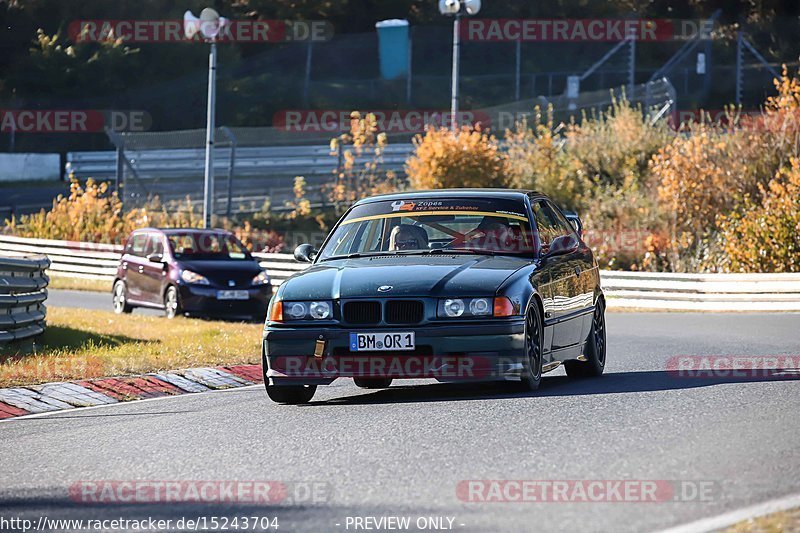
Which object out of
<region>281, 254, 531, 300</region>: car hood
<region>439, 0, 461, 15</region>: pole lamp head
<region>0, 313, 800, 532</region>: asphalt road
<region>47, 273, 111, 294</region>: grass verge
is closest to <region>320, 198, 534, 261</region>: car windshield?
<region>281, 254, 531, 300</region>: car hood

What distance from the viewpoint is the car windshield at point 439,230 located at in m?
12.1

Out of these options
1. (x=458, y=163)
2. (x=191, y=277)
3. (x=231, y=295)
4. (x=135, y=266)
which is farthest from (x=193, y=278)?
(x=458, y=163)

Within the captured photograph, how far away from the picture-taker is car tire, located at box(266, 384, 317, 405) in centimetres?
1128

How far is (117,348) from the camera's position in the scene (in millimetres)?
15992

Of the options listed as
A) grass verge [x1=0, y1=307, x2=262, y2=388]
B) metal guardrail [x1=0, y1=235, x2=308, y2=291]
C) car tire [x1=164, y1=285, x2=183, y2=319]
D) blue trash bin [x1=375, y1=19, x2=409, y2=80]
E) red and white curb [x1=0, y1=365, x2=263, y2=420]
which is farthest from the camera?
blue trash bin [x1=375, y1=19, x2=409, y2=80]

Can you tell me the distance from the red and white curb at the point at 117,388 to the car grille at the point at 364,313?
8.83 feet

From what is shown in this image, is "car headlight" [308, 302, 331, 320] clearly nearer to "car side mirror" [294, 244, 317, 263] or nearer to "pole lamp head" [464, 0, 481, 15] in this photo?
"car side mirror" [294, 244, 317, 263]

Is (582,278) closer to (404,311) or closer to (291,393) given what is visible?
(404,311)

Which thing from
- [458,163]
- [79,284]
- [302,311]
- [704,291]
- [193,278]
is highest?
[458,163]

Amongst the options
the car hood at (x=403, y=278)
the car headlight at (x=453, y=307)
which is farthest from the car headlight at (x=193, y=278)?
the car headlight at (x=453, y=307)

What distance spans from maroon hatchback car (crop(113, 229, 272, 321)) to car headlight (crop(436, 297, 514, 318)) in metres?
12.8

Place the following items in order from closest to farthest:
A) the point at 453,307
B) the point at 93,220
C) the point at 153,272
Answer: the point at 453,307
the point at 153,272
the point at 93,220

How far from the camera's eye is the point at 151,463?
27.9 ft

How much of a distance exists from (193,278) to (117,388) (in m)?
10.6
